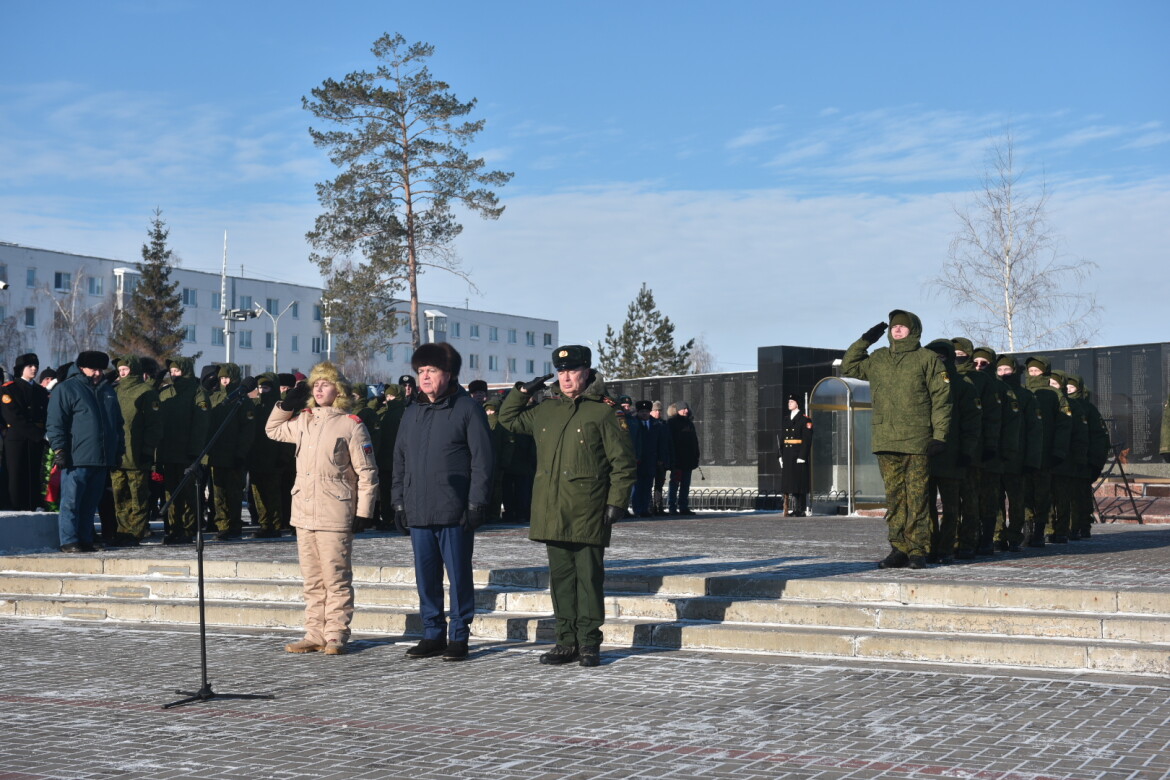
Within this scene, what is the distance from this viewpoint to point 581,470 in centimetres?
870

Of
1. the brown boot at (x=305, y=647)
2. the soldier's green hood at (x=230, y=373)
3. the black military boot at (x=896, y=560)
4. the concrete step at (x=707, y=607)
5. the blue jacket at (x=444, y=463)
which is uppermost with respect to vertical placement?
the soldier's green hood at (x=230, y=373)

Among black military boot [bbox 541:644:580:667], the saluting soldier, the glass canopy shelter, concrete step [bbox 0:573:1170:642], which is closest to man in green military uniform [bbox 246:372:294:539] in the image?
the saluting soldier

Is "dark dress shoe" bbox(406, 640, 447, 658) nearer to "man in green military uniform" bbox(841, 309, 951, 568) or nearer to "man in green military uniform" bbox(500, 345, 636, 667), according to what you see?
"man in green military uniform" bbox(500, 345, 636, 667)

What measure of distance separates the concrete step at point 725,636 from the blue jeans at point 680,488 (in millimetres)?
13321

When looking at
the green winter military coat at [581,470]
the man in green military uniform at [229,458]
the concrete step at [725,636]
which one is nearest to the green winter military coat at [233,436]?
the man in green military uniform at [229,458]

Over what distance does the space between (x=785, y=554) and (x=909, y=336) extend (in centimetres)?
272

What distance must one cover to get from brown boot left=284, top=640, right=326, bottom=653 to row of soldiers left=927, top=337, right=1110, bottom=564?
5490 millimetres

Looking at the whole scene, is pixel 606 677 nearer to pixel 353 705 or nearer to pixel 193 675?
pixel 353 705

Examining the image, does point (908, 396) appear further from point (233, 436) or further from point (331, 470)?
point (233, 436)

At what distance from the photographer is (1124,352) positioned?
23.7 metres

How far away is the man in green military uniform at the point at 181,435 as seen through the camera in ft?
49.2

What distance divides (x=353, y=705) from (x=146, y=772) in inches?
66.0

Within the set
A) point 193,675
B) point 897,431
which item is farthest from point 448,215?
point 193,675

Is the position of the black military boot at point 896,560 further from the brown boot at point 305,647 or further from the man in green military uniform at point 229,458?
the man in green military uniform at point 229,458
